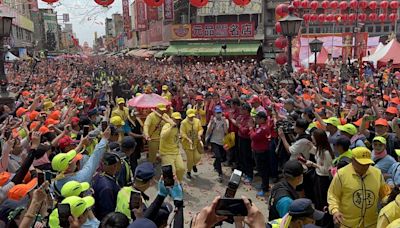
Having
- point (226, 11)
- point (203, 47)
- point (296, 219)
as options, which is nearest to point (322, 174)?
point (296, 219)

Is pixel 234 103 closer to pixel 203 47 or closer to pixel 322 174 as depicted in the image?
pixel 322 174

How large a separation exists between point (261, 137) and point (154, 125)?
2280 millimetres

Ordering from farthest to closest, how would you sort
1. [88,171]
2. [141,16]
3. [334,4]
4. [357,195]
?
1. [141,16]
2. [334,4]
3. [88,171]
4. [357,195]

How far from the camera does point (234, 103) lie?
29.9 ft

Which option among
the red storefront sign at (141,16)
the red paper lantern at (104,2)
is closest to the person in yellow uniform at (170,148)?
the red paper lantern at (104,2)

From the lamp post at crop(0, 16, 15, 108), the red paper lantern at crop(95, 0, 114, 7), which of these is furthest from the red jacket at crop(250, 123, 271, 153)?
the lamp post at crop(0, 16, 15, 108)

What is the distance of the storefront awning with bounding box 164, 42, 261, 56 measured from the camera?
3451cm

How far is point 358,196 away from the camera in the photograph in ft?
13.8

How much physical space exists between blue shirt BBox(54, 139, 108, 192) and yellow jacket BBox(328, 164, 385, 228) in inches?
98.6

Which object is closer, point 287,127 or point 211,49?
point 287,127

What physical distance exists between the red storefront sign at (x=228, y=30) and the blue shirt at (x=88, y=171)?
3212cm

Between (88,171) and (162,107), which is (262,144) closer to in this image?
(162,107)

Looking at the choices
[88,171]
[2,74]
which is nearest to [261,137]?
[88,171]

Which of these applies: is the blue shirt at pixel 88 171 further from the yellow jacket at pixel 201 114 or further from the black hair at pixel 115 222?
the yellow jacket at pixel 201 114
